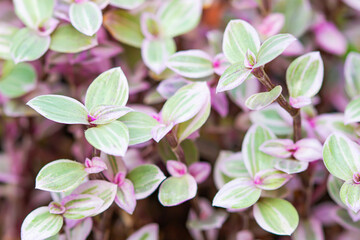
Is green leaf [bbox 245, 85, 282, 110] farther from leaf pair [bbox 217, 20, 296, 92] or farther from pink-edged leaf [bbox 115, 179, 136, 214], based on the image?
pink-edged leaf [bbox 115, 179, 136, 214]

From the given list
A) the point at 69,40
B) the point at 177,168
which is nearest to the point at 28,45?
the point at 69,40

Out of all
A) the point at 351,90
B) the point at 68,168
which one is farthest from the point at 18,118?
the point at 351,90

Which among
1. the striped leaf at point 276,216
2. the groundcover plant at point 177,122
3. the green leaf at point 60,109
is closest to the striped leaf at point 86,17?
the groundcover plant at point 177,122

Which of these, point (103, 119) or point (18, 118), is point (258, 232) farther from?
point (18, 118)

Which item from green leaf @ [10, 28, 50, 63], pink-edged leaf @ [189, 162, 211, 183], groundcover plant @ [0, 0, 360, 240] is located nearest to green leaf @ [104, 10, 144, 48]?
groundcover plant @ [0, 0, 360, 240]

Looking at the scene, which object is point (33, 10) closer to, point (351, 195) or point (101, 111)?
point (101, 111)
